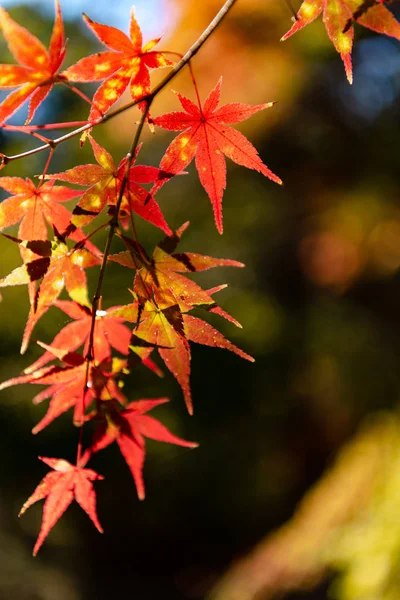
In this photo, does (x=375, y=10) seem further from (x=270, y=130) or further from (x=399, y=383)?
(x=270, y=130)

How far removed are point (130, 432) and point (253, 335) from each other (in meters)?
4.18

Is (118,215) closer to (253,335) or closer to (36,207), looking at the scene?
(36,207)

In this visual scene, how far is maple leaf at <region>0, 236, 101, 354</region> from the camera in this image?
512 millimetres

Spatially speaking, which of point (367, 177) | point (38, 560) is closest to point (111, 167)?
point (38, 560)

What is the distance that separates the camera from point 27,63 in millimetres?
451

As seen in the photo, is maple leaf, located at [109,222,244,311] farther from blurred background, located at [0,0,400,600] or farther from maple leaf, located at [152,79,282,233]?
blurred background, located at [0,0,400,600]

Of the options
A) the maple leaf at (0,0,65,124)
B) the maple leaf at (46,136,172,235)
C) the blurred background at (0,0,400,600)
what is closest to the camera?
the maple leaf at (0,0,65,124)

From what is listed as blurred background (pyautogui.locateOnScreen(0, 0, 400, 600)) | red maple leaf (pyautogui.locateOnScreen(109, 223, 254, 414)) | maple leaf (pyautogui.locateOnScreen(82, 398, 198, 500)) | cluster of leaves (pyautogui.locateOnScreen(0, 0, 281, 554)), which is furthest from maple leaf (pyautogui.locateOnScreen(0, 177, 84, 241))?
blurred background (pyautogui.locateOnScreen(0, 0, 400, 600))

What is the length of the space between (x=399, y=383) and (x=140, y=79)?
464 cm

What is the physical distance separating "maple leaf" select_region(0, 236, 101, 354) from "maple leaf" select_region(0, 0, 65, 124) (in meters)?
0.12

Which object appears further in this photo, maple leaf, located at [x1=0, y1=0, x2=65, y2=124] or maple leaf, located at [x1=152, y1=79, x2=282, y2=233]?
maple leaf, located at [x1=152, y1=79, x2=282, y2=233]

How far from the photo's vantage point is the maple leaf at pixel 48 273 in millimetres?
512

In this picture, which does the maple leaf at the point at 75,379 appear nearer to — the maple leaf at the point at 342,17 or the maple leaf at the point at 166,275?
the maple leaf at the point at 166,275

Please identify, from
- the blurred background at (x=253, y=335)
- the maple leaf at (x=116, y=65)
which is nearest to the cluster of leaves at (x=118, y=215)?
the maple leaf at (x=116, y=65)
